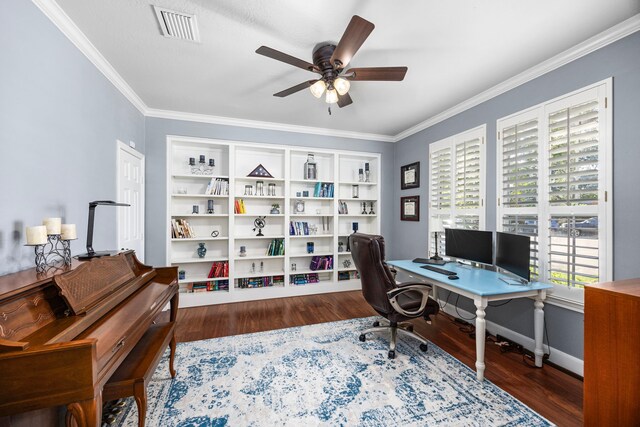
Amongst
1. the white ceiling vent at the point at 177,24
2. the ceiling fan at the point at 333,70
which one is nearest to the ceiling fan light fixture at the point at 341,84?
the ceiling fan at the point at 333,70

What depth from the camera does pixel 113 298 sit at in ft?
4.98

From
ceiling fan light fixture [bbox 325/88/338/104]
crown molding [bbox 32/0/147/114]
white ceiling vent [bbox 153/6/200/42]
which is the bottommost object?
ceiling fan light fixture [bbox 325/88/338/104]

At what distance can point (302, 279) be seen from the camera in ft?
13.7

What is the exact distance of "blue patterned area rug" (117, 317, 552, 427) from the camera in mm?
1627

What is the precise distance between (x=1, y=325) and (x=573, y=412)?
10.3ft

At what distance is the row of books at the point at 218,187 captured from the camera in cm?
365

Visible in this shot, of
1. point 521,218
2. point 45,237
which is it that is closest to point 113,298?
point 45,237

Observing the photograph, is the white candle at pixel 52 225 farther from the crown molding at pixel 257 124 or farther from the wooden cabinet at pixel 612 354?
the wooden cabinet at pixel 612 354

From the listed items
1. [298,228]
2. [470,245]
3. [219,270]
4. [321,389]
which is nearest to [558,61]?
[470,245]

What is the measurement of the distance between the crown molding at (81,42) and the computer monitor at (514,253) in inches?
152

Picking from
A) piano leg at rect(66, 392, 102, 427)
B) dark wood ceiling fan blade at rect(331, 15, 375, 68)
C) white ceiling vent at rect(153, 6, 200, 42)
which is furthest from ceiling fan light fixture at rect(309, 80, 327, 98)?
piano leg at rect(66, 392, 102, 427)

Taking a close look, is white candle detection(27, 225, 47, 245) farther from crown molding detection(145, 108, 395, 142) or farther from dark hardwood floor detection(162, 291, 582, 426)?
crown molding detection(145, 108, 395, 142)

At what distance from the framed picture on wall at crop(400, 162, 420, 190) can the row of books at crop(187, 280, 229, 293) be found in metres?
3.27

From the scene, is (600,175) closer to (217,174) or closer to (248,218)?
(248,218)
